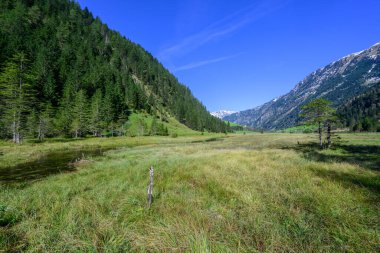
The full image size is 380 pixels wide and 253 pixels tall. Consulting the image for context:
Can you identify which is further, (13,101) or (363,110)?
(363,110)

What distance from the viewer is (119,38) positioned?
153000 millimetres

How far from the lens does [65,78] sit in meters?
76.6

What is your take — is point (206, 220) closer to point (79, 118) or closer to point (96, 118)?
point (79, 118)

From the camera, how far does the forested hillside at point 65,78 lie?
42188 mm

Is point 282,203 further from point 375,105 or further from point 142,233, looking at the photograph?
point 375,105

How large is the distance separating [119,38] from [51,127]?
131061 mm

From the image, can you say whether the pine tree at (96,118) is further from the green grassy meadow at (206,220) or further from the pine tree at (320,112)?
the pine tree at (320,112)

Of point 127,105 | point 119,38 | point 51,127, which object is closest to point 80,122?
point 51,127

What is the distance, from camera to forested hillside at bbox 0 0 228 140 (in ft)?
138

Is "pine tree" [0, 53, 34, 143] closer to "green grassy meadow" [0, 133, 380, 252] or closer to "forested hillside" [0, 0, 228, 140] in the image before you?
"forested hillside" [0, 0, 228, 140]

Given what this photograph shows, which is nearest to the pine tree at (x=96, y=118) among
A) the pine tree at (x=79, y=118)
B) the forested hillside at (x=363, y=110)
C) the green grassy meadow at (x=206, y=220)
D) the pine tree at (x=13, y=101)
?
the pine tree at (x=79, y=118)

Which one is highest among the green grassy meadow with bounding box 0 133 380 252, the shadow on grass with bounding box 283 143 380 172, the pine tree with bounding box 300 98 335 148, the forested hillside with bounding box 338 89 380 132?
A: the forested hillside with bounding box 338 89 380 132

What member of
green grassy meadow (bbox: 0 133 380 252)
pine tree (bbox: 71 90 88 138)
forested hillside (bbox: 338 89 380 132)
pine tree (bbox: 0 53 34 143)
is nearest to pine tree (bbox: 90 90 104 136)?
pine tree (bbox: 71 90 88 138)

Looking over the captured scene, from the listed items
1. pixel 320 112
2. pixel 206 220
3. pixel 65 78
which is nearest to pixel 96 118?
pixel 65 78
